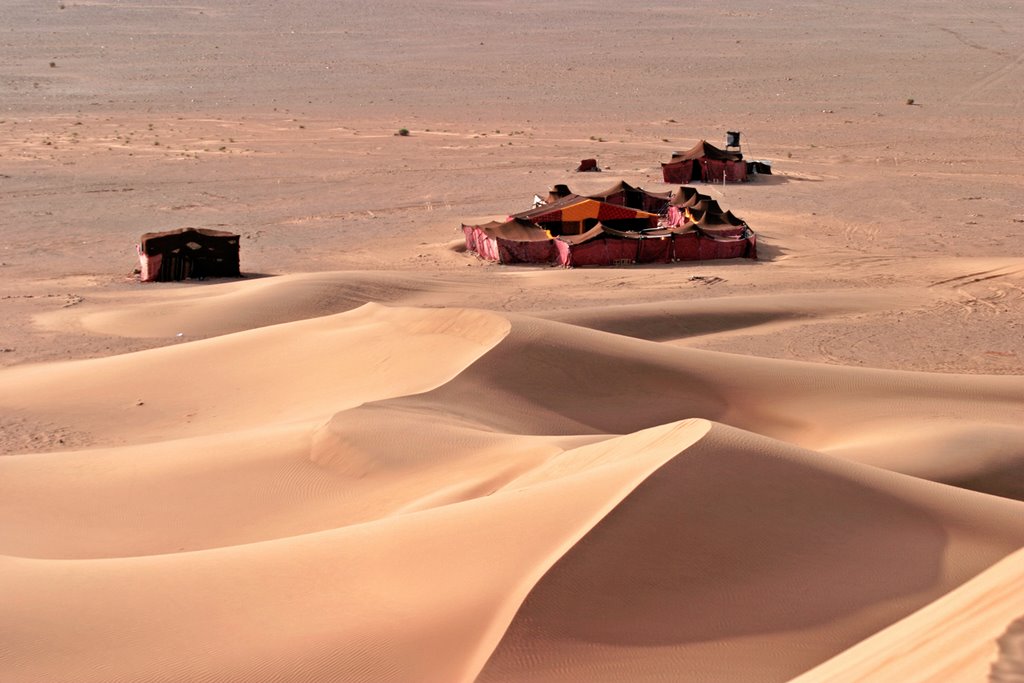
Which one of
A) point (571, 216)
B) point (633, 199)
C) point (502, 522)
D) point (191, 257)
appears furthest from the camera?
point (633, 199)

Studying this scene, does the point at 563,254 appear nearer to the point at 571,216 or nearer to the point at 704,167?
the point at 571,216

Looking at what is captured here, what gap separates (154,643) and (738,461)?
4.13 meters

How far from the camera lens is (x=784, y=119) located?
1740 inches

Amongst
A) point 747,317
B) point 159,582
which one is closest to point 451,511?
point 159,582

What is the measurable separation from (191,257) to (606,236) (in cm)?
746

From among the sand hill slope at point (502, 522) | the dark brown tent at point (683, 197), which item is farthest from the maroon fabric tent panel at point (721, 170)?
the sand hill slope at point (502, 522)

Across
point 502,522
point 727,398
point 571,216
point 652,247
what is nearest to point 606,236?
point 652,247

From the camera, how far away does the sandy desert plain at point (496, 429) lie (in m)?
7.24

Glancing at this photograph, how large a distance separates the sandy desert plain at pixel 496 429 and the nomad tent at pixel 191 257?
2.77 feet

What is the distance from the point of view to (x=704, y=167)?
3225cm

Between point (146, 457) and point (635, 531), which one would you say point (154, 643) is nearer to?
point (635, 531)

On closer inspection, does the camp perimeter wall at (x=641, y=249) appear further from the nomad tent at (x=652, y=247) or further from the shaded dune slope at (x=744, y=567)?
the shaded dune slope at (x=744, y=567)

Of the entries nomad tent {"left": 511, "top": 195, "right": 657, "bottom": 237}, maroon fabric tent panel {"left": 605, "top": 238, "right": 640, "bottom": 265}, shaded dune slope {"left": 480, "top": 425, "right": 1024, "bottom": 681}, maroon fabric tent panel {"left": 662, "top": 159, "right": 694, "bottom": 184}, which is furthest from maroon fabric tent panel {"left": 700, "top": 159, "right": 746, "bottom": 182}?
shaded dune slope {"left": 480, "top": 425, "right": 1024, "bottom": 681}

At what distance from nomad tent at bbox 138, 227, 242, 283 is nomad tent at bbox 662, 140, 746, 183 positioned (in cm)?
1360
